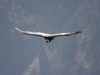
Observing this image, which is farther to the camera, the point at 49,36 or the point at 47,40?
the point at 47,40

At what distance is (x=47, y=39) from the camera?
1559cm

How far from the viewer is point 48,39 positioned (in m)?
15.5

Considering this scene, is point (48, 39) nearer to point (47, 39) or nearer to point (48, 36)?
point (47, 39)

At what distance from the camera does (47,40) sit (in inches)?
618

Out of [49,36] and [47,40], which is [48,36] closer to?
[49,36]

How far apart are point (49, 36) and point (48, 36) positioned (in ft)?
0.30

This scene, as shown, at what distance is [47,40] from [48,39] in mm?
220

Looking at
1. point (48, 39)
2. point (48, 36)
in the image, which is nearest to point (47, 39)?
point (48, 39)

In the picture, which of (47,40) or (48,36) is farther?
(47,40)

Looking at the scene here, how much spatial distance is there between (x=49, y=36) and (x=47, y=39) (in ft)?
4.51

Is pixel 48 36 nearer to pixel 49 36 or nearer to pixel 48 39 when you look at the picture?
pixel 49 36

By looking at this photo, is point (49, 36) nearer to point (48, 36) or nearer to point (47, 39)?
point (48, 36)

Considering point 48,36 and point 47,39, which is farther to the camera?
point 47,39

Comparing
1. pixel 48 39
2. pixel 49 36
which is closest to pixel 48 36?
pixel 49 36
